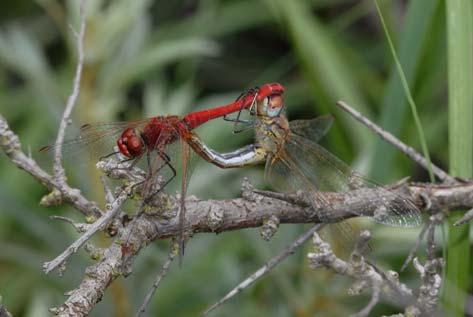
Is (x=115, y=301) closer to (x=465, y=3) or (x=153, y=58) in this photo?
(x=153, y=58)

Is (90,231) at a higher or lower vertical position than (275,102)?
lower

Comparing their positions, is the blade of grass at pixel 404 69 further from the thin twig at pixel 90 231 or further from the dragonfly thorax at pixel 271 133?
the thin twig at pixel 90 231

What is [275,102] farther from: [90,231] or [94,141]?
[90,231]

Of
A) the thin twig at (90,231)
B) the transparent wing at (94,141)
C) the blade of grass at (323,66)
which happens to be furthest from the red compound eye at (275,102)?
the blade of grass at (323,66)

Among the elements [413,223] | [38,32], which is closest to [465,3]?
[413,223]

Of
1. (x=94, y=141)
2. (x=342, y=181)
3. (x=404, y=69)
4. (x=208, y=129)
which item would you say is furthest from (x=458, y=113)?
(x=208, y=129)

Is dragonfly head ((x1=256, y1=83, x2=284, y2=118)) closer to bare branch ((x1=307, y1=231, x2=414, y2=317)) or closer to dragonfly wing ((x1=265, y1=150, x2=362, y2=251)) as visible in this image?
dragonfly wing ((x1=265, y1=150, x2=362, y2=251))

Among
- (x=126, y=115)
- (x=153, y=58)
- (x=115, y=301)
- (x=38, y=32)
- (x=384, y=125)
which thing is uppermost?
(x=38, y=32)

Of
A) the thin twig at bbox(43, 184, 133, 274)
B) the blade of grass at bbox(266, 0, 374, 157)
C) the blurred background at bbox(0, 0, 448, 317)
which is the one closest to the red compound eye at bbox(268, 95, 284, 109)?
the blurred background at bbox(0, 0, 448, 317)
